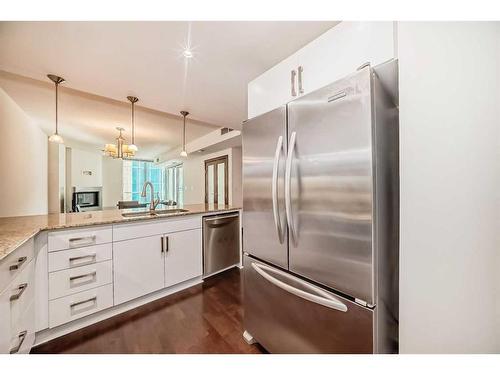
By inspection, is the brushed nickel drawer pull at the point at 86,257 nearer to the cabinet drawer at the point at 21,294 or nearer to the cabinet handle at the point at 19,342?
the cabinet drawer at the point at 21,294

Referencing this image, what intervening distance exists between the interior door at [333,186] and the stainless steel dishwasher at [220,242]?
5.72 feet

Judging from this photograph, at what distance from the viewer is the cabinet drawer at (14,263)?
999 millimetres

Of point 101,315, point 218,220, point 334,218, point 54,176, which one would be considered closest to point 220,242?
point 218,220

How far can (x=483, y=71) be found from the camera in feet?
1.91

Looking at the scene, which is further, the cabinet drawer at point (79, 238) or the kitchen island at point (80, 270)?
the cabinet drawer at point (79, 238)

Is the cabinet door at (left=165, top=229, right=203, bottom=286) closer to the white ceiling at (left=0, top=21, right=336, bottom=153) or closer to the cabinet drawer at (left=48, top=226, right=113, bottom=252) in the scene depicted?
the cabinet drawer at (left=48, top=226, right=113, bottom=252)

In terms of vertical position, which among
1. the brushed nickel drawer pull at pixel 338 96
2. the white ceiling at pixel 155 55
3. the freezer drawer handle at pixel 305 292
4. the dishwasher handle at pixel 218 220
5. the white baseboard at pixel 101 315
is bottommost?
the white baseboard at pixel 101 315

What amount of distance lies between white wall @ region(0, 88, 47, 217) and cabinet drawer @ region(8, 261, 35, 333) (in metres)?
1.47

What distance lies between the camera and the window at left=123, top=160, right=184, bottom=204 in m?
7.46

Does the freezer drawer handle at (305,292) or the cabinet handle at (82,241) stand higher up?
the cabinet handle at (82,241)

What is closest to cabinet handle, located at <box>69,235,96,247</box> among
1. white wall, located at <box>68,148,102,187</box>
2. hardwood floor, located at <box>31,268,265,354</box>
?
hardwood floor, located at <box>31,268,265,354</box>

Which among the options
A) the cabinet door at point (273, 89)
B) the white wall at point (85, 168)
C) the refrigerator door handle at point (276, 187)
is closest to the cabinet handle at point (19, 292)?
the refrigerator door handle at point (276, 187)

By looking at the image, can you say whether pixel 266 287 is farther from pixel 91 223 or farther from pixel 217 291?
pixel 91 223
